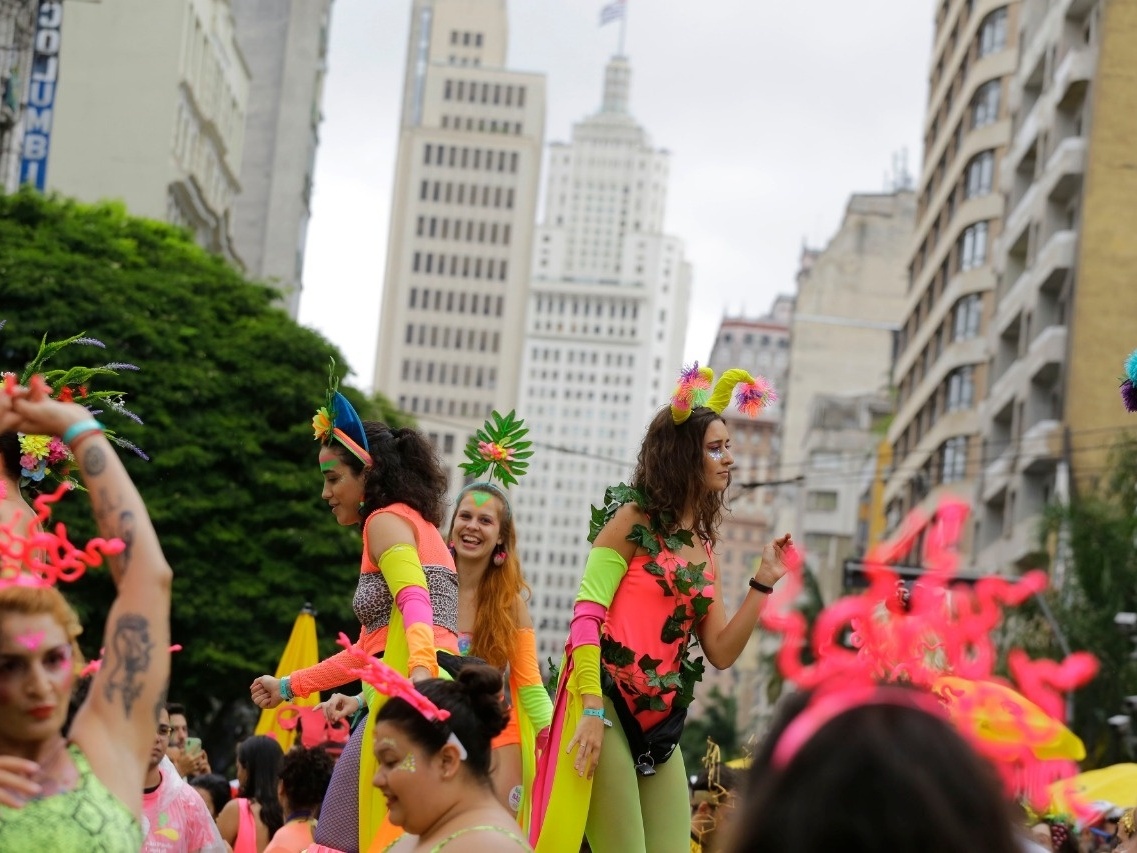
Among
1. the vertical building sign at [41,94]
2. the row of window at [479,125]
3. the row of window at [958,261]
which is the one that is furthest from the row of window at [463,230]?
the vertical building sign at [41,94]

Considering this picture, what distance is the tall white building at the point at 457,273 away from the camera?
176 meters

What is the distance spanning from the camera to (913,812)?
3035 mm

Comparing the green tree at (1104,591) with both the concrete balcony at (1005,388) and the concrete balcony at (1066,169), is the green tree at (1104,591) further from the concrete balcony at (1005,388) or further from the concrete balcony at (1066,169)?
the concrete balcony at (1005,388)

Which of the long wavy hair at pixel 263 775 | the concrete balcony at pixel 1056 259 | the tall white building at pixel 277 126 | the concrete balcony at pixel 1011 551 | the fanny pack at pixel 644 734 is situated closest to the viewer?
the fanny pack at pixel 644 734

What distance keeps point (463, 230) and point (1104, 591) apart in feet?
483

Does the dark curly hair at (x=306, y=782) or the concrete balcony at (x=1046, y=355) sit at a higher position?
the concrete balcony at (x=1046, y=355)

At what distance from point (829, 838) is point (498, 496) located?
6.55 m

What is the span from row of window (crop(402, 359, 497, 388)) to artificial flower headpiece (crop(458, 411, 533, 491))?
546 feet

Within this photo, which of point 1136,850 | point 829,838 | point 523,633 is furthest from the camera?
point 523,633

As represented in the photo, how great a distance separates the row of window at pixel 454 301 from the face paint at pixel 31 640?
17163cm

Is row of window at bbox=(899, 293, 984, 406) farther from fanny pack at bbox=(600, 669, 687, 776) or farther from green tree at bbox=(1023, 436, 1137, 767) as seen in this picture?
fanny pack at bbox=(600, 669, 687, 776)

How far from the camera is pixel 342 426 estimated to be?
8.57 m

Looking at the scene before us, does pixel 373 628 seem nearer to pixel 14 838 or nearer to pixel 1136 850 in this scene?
pixel 1136 850

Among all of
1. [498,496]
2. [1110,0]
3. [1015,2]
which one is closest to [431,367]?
[1015,2]
